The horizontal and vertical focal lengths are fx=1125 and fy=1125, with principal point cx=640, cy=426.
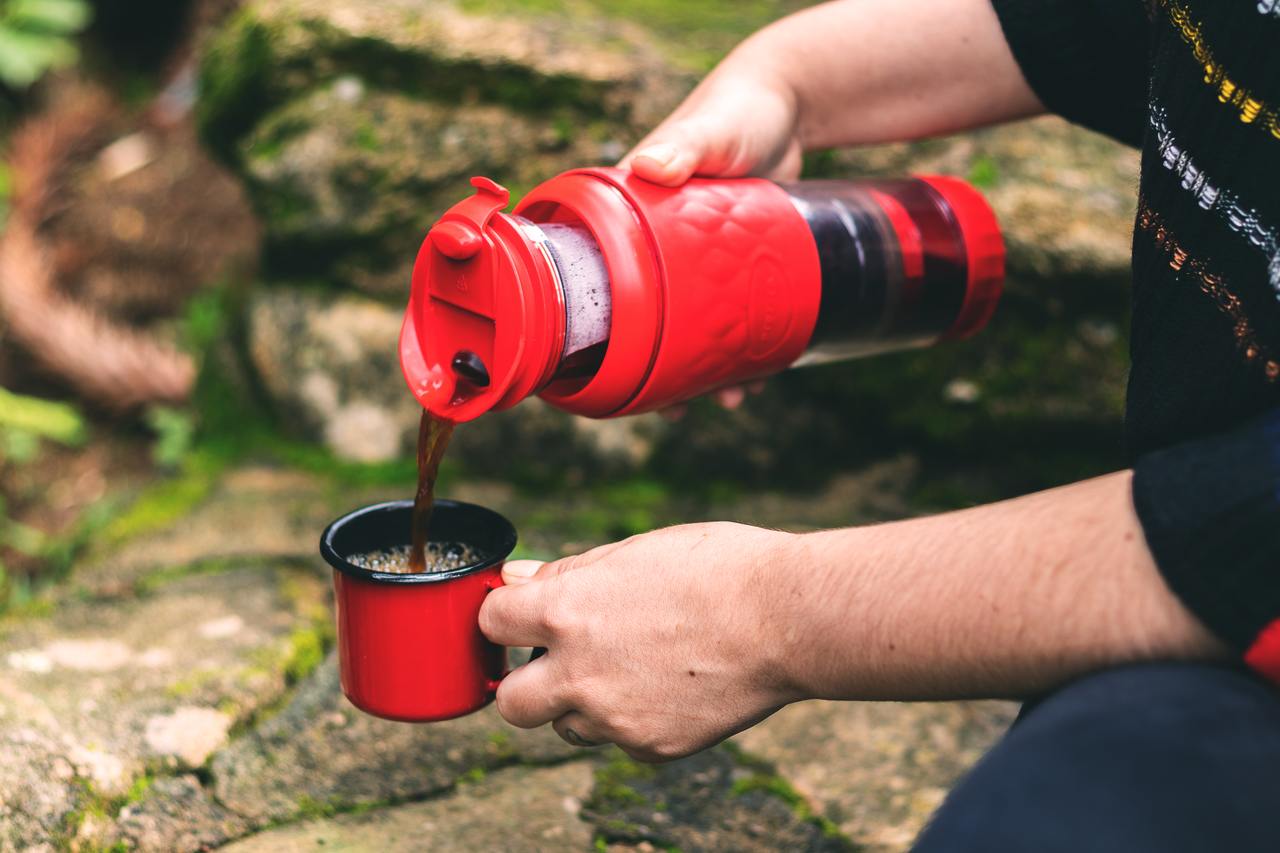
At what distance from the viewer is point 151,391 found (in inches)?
110

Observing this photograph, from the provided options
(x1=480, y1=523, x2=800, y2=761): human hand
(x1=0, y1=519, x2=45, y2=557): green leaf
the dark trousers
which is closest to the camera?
the dark trousers

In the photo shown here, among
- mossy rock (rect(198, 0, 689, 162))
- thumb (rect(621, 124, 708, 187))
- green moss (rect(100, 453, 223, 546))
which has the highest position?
thumb (rect(621, 124, 708, 187))

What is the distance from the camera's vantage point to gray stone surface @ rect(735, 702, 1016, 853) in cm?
143

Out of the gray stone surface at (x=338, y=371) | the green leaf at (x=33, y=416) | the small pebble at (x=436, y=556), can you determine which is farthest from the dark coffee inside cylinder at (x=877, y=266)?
the green leaf at (x=33, y=416)

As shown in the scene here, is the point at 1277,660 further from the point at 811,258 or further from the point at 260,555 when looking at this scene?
the point at 260,555

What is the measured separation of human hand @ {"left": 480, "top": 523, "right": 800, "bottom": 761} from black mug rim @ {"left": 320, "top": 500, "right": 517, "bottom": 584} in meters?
0.04

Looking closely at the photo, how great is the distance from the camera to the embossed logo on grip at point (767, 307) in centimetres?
121

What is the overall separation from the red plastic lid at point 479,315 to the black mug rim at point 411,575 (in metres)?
0.15

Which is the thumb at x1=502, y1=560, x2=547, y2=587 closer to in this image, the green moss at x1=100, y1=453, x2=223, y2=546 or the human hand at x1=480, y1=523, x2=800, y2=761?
the human hand at x1=480, y1=523, x2=800, y2=761

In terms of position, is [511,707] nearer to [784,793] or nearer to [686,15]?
[784,793]

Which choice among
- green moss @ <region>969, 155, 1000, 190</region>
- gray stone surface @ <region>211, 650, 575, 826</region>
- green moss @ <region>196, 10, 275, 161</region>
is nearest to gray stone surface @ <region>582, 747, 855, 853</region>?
gray stone surface @ <region>211, 650, 575, 826</region>

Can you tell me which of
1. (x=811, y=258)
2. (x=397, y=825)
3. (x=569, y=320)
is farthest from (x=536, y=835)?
(x=811, y=258)

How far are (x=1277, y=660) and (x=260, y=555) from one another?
5.21ft

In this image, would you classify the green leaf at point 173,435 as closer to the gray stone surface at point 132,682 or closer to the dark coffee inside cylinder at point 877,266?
the gray stone surface at point 132,682
